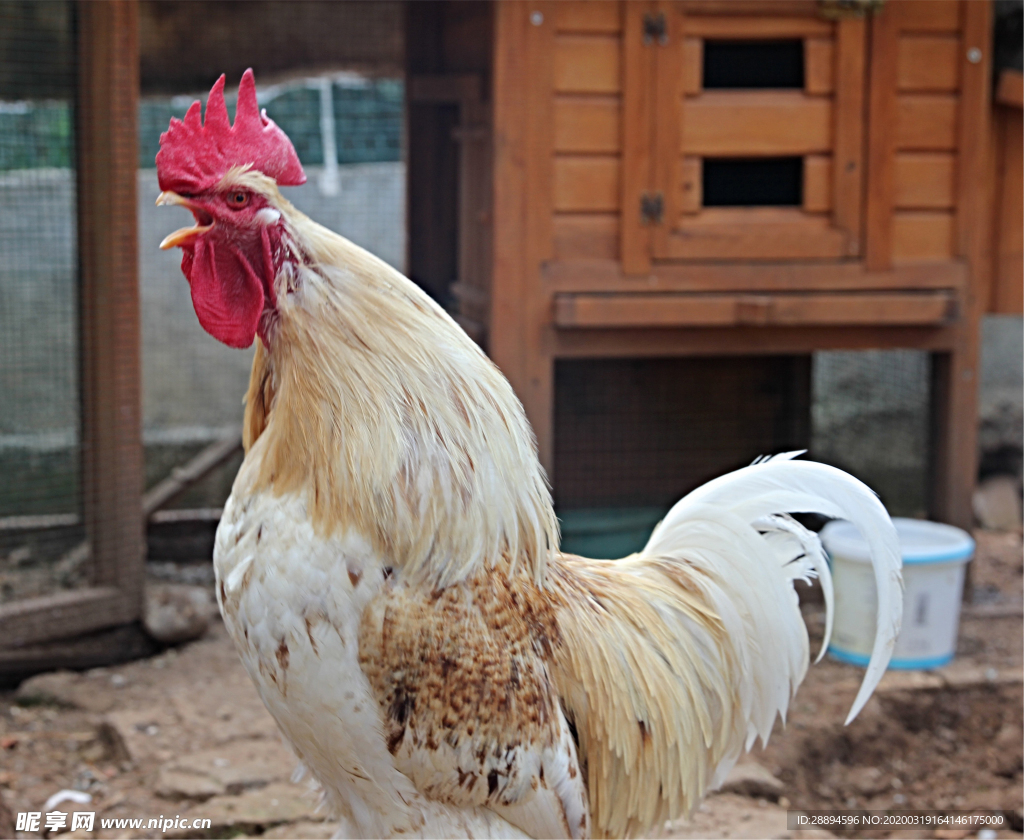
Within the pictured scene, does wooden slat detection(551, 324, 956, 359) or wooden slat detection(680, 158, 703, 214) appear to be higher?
wooden slat detection(680, 158, 703, 214)

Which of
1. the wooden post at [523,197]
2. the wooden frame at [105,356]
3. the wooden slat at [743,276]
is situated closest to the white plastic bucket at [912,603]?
the wooden slat at [743,276]

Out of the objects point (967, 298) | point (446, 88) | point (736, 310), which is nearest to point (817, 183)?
point (736, 310)

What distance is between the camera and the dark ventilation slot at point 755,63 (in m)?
4.32

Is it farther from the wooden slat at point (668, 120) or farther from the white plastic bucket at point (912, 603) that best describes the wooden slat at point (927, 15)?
the white plastic bucket at point (912, 603)

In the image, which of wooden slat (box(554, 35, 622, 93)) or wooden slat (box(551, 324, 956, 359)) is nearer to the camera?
wooden slat (box(554, 35, 622, 93))

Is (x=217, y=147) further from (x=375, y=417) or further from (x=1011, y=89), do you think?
(x=1011, y=89)

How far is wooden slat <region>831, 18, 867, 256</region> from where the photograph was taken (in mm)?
4223

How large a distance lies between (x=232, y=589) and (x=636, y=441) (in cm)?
369

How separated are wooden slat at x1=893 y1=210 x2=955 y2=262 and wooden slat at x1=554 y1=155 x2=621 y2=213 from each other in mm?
1204

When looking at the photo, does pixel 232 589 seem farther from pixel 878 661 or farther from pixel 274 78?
pixel 274 78

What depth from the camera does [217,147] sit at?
6.30 ft

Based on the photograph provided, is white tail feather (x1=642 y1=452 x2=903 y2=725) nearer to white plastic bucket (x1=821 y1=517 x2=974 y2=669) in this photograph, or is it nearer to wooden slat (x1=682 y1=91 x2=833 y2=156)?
white plastic bucket (x1=821 y1=517 x2=974 y2=669)

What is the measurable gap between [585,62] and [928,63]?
1425mm

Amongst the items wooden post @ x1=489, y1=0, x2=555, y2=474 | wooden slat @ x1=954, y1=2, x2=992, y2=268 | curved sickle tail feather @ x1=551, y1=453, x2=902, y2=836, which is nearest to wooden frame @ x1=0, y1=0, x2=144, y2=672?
wooden post @ x1=489, y1=0, x2=555, y2=474
